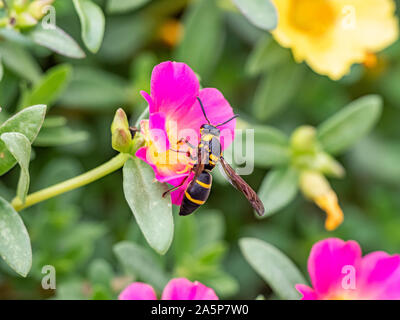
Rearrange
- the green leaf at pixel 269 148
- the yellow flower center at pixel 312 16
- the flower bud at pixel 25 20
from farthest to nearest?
the yellow flower center at pixel 312 16, the green leaf at pixel 269 148, the flower bud at pixel 25 20

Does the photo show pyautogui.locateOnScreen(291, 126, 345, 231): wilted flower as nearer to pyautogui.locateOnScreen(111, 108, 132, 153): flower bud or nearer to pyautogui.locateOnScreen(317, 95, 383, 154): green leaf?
pyautogui.locateOnScreen(317, 95, 383, 154): green leaf

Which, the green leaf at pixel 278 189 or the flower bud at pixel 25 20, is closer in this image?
the flower bud at pixel 25 20

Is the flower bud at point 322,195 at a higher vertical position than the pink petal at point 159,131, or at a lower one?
higher

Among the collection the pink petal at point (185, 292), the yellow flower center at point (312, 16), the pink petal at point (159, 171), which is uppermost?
the yellow flower center at point (312, 16)

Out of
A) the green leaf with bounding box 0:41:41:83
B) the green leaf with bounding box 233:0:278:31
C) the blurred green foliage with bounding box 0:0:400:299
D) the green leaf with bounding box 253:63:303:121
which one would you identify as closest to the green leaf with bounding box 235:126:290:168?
the blurred green foliage with bounding box 0:0:400:299

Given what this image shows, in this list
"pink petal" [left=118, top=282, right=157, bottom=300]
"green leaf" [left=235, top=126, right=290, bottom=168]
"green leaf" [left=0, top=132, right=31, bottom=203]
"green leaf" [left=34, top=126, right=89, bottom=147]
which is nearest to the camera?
"green leaf" [left=0, top=132, right=31, bottom=203]

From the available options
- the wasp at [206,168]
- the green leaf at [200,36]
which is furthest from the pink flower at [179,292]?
the green leaf at [200,36]

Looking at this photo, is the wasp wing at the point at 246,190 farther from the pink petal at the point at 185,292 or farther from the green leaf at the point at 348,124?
the green leaf at the point at 348,124
